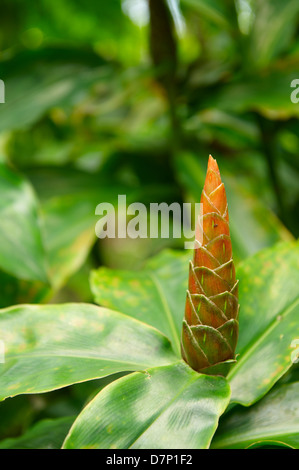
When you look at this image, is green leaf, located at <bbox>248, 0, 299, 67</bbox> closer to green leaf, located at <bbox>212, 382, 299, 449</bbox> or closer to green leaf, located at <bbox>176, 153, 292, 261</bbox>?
green leaf, located at <bbox>176, 153, 292, 261</bbox>

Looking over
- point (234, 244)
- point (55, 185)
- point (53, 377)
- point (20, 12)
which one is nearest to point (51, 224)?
point (55, 185)

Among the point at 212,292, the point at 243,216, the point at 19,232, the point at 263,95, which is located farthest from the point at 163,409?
the point at 263,95

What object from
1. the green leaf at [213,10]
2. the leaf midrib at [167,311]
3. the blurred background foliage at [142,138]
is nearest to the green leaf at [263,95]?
the blurred background foliage at [142,138]

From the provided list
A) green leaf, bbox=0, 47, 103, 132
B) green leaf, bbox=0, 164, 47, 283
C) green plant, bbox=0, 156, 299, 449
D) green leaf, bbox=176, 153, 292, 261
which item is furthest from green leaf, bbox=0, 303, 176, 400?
green leaf, bbox=0, 47, 103, 132

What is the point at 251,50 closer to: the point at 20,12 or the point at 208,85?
the point at 208,85

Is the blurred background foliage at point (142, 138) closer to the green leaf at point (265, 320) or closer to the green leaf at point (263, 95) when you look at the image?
the green leaf at point (263, 95)
